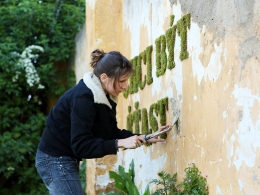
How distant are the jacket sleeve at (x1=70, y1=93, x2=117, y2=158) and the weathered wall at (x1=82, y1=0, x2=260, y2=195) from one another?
25.1 inches

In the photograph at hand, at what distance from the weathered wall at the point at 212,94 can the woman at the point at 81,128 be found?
0.43 metres

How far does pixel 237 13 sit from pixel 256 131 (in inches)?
26.4

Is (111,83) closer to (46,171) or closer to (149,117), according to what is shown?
(46,171)

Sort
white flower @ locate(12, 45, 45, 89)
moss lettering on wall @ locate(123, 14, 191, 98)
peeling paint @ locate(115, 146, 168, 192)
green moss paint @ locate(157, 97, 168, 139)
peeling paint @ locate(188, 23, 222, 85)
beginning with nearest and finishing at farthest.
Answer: peeling paint @ locate(188, 23, 222, 85) < moss lettering on wall @ locate(123, 14, 191, 98) < green moss paint @ locate(157, 97, 168, 139) < peeling paint @ locate(115, 146, 168, 192) < white flower @ locate(12, 45, 45, 89)

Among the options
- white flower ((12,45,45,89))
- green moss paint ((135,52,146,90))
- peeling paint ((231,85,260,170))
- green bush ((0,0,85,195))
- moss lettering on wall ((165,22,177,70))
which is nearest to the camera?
peeling paint ((231,85,260,170))

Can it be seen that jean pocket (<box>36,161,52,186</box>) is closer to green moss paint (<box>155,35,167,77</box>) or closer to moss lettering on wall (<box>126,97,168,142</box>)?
moss lettering on wall (<box>126,97,168,142</box>)

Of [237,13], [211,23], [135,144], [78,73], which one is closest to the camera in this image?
[237,13]

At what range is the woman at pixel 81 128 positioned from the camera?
3.31 m

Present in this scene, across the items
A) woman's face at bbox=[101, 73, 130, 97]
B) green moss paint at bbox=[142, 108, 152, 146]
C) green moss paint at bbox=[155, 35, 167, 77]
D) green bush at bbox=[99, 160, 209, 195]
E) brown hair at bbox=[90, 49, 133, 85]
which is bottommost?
green bush at bbox=[99, 160, 209, 195]

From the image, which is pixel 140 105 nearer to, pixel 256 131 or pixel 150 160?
pixel 150 160

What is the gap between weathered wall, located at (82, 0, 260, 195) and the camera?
2742 millimetres

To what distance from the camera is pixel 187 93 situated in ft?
11.9

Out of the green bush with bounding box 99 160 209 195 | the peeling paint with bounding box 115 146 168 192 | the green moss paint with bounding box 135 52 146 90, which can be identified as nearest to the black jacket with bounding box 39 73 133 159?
the green bush with bounding box 99 160 209 195

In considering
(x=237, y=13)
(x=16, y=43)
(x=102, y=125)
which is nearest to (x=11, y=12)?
(x=16, y=43)
